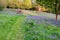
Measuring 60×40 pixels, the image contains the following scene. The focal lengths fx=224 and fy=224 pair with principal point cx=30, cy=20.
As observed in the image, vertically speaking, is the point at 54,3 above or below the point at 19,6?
Answer: above

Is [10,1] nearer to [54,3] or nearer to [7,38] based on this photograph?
[54,3]

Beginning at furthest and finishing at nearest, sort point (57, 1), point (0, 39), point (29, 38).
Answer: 1. point (57, 1)
2. point (29, 38)
3. point (0, 39)

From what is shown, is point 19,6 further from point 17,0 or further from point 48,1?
point 48,1

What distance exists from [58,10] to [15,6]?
15.1 m

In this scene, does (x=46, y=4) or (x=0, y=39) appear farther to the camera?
(x=46, y=4)

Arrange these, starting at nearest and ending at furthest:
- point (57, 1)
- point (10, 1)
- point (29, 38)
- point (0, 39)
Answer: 1. point (0, 39)
2. point (29, 38)
3. point (57, 1)
4. point (10, 1)

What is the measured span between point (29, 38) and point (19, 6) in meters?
25.0

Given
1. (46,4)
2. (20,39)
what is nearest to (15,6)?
(46,4)

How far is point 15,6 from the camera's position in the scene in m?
32.6

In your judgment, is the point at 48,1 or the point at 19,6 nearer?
the point at 48,1

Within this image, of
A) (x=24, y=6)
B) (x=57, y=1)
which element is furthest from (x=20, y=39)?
(x=24, y=6)

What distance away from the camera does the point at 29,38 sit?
787 cm

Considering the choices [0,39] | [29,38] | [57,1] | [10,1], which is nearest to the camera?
[0,39]

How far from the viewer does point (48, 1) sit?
17.8m
